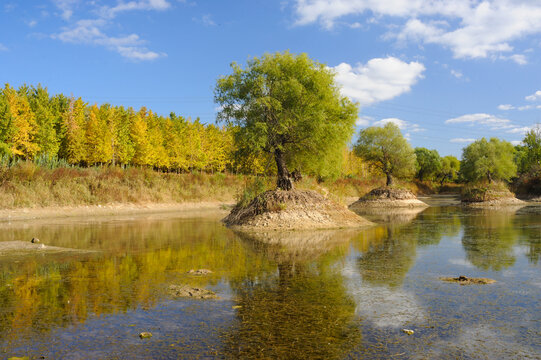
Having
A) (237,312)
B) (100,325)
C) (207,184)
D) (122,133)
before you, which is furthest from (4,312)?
(122,133)

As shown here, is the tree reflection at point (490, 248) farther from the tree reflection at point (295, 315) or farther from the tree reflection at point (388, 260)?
the tree reflection at point (295, 315)

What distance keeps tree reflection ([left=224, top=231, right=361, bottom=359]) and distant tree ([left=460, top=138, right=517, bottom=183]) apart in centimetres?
6458

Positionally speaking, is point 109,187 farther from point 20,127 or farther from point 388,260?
point 388,260

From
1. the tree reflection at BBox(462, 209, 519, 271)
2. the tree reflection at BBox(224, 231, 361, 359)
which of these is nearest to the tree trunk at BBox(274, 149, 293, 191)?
the tree reflection at BBox(462, 209, 519, 271)

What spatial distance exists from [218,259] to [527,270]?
30.1 ft

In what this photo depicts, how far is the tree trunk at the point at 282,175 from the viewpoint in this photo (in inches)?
969

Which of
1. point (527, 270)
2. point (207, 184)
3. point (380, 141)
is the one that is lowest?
point (527, 270)

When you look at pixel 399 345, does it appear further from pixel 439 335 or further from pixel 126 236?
pixel 126 236

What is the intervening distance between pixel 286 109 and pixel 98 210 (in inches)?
854

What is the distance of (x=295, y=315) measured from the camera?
694cm

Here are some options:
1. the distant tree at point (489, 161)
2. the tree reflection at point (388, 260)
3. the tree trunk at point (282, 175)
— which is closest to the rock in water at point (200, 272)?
the tree reflection at point (388, 260)

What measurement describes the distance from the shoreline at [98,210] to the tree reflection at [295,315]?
19.8 meters

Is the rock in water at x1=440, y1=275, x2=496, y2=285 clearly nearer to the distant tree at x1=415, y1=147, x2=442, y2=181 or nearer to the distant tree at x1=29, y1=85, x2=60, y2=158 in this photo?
the distant tree at x1=29, y1=85, x2=60, y2=158

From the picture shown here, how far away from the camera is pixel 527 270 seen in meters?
10.9
